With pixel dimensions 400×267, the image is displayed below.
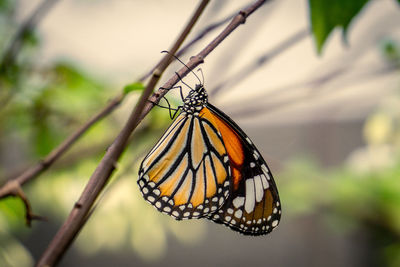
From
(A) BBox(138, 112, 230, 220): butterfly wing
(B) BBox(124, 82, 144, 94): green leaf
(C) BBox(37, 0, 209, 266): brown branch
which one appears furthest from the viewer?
(A) BBox(138, 112, 230, 220): butterfly wing

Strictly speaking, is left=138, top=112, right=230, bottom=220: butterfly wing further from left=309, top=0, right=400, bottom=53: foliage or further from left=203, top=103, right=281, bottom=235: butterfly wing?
left=309, top=0, right=400, bottom=53: foliage

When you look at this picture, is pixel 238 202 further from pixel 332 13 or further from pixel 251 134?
pixel 251 134

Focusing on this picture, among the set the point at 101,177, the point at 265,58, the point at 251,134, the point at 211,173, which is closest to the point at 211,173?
the point at 211,173

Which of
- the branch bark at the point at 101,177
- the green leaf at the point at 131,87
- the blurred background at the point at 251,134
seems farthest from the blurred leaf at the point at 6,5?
the branch bark at the point at 101,177

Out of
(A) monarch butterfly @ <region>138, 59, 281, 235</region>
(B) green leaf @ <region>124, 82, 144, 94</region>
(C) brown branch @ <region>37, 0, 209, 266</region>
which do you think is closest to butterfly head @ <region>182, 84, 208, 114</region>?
(A) monarch butterfly @ <region>138, 59, 281, 235</region>

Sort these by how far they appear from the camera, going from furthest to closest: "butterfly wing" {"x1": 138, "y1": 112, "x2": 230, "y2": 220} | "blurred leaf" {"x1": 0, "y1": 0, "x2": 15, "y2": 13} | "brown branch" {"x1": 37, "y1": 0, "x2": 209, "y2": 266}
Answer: "blurred leaf" {"x1": 0, "y1": 0, "x2": 15, "y2": 13} → "butterfly wing" {"x1": 138, "y1": 112, "x2": 230, "y2": 220} → "brown branch" {"x1": 37, "y1": 0, "x2": 209, "y2": 266}
